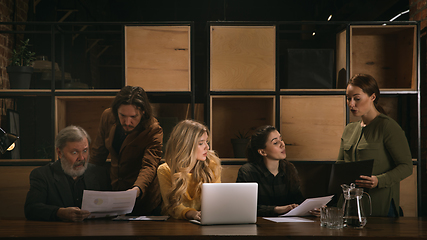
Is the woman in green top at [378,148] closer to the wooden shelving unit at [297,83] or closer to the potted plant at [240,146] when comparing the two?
the wooden shelving unit at [297,83]

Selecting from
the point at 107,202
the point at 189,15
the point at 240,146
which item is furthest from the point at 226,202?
the point at 189,15

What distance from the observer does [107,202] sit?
70.7 inches

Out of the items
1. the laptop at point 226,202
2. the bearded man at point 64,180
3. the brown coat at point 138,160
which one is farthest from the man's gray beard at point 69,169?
the laptop at point 226,202

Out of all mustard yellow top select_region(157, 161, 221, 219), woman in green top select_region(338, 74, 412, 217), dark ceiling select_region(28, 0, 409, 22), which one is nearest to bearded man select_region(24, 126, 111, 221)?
mustard yellow top select_region(157, 161, 221, 219)

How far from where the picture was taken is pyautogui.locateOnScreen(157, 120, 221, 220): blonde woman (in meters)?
2.09

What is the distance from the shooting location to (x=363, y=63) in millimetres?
3424

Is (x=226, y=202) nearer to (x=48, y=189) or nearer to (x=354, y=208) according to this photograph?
(x=354, y=208)

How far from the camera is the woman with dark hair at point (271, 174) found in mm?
2471

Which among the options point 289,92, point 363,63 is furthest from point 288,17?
point 289,92

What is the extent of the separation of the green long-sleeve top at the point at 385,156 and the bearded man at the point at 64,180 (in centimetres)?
181

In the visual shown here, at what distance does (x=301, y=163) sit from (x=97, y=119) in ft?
6.44

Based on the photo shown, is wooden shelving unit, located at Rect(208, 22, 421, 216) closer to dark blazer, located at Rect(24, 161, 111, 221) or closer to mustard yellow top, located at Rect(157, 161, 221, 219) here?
mustard yellow top, located at Rect(157, 161, 221, 219)

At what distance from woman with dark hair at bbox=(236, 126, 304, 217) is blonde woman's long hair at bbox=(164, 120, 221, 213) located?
330 millimetres

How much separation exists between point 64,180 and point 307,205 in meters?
1.45
